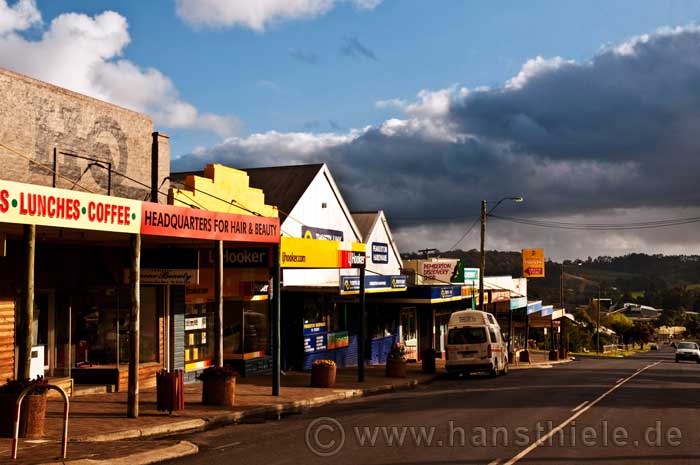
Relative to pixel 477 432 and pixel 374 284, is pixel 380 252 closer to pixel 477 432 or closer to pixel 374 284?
pixel 374 284

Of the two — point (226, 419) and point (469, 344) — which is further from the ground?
point (469, 344)

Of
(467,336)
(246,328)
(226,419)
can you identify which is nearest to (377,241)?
(467,336)

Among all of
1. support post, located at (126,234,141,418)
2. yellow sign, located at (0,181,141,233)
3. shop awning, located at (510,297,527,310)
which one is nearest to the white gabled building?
shop awning, located at (510,297,527,310)

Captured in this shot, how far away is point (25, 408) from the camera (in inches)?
557

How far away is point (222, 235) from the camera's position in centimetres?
1962

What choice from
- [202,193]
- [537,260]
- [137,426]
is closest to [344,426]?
[137,426]

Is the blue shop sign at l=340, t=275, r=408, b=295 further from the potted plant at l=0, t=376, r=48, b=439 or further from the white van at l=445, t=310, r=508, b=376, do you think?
the potted plant at l=0, t=376, r=48, b=439

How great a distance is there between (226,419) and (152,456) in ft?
Answer: 16.1

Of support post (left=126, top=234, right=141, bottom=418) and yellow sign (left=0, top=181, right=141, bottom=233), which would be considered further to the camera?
support post (left=126, top=234, right=141, bottom=418)

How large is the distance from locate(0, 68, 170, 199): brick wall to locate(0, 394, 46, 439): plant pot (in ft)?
19.7

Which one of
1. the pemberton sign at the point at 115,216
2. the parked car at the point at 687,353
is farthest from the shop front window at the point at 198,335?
the parked car at the point at 687,353

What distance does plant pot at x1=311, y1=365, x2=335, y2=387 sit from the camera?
82.4 ft

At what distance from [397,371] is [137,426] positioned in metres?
16.2

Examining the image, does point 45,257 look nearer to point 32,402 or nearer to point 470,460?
point 32,402
